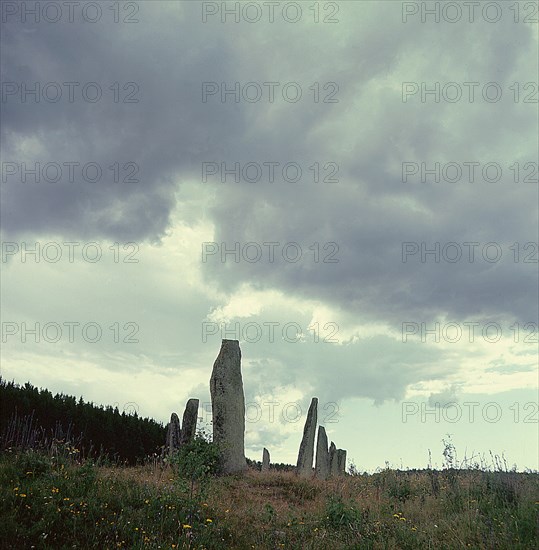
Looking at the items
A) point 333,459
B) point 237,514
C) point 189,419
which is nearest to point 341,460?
point 333,459

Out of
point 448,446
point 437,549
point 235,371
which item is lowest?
point 437,549

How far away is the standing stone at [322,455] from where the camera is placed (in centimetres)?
2236

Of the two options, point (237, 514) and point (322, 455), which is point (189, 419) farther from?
point (237, 514)

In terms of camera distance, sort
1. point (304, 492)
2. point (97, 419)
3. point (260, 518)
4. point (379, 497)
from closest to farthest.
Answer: point (260, 518) < point (379, 497) < point (304, 492) < point (97, 419)

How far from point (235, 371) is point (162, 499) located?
811 cm

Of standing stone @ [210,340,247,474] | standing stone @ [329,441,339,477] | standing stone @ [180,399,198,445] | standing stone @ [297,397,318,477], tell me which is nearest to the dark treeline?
standing stone @ [180,399,198,445]

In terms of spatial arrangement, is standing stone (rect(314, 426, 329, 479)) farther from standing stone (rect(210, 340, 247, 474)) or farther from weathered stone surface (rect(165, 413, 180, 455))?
weathered stone surface (rect(165, 413, 180, 455))

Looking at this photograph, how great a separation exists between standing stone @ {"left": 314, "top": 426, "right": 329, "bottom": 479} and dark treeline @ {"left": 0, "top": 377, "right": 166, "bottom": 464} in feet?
19.6

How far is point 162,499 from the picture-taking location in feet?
39.7

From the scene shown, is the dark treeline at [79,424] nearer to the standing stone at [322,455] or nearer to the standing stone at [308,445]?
the standing stone at [308,445]

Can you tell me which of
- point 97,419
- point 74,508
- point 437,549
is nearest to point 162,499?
point 74,508

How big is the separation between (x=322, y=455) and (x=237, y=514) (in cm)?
1046

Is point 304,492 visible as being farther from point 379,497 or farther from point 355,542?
point 355,542

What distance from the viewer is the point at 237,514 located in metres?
12.9
